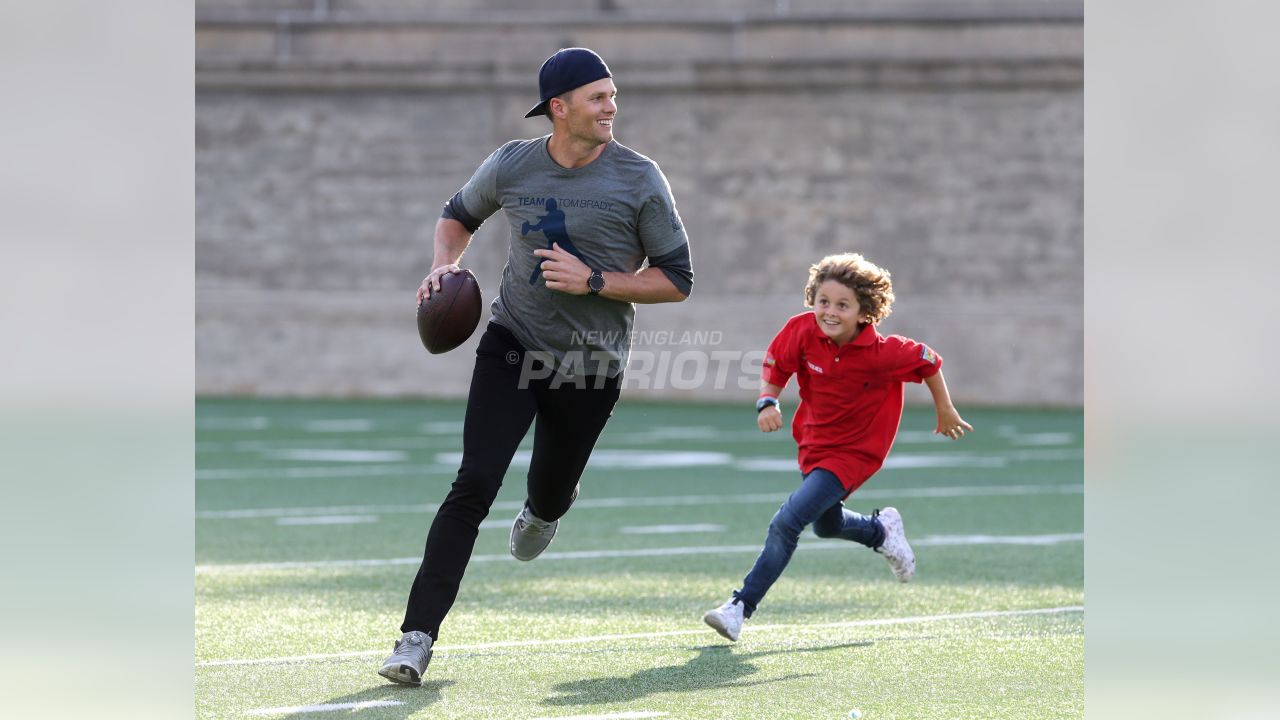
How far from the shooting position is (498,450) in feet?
18.0

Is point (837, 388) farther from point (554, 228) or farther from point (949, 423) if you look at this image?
point (554, 228)

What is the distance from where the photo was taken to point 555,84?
5.55 m

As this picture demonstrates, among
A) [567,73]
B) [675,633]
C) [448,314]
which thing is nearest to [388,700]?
[448,314]

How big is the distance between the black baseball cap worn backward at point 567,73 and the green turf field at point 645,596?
189cm

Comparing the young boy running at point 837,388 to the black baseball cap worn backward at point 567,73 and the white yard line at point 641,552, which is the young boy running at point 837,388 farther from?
the white yard line at point 641,552

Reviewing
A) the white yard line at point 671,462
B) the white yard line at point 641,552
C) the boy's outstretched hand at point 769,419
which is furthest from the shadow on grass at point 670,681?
the white yard line at point 671,462

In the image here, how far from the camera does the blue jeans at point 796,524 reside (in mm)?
6094

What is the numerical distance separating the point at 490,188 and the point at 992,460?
29.2 feet
